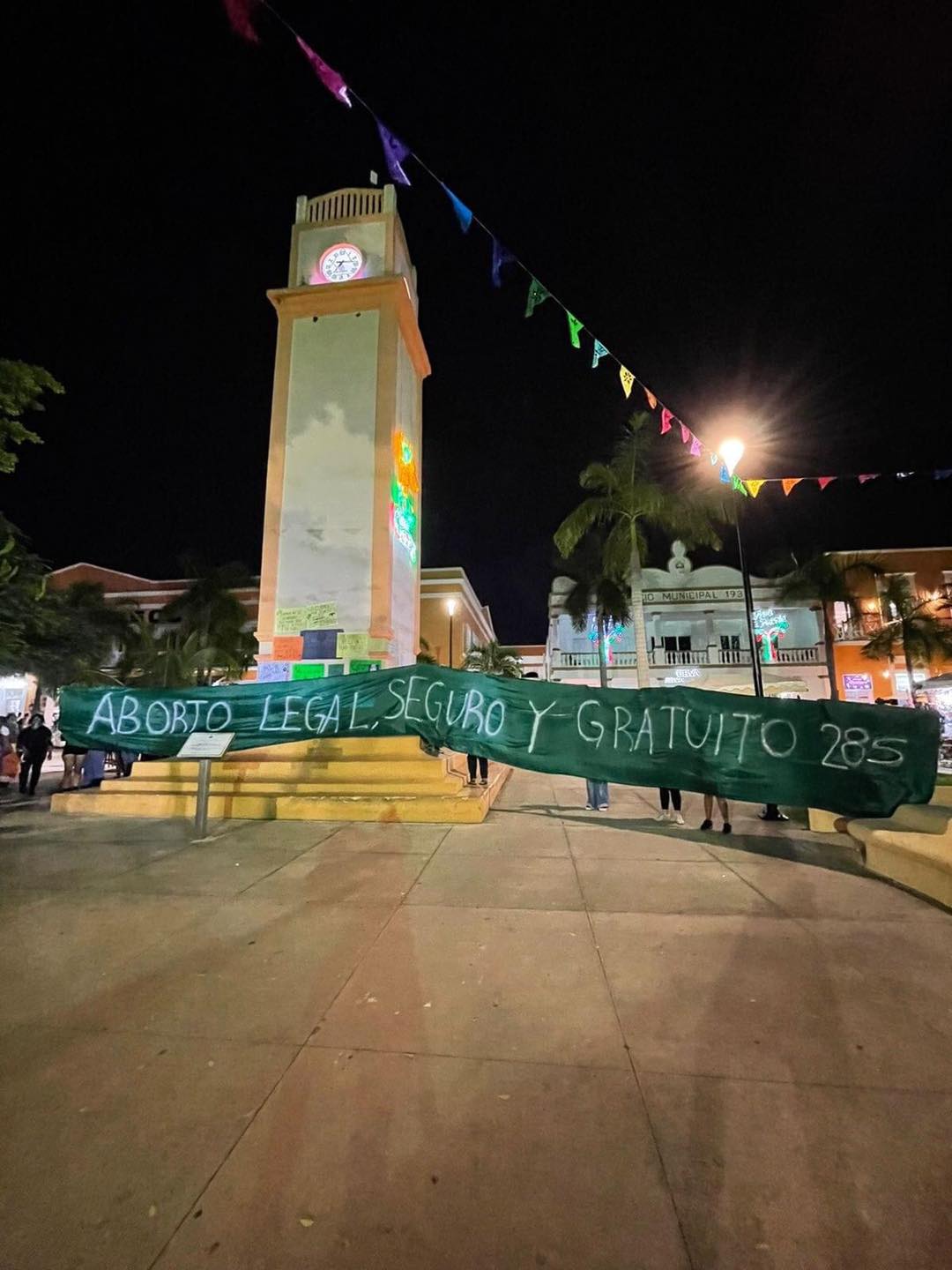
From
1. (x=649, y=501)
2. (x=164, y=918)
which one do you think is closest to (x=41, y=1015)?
(x=164, y=918)

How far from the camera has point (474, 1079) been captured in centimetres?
249

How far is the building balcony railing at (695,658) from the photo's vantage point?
31.8 m

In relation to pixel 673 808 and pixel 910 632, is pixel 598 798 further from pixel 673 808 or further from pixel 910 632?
pixel 910 632

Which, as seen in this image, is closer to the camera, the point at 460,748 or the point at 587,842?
the point at 587,842

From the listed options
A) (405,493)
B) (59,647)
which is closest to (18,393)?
(59,647)

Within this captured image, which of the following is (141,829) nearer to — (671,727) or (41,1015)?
(41,1015)

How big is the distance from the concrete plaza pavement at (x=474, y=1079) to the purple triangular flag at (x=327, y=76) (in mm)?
8482

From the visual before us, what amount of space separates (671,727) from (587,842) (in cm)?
177

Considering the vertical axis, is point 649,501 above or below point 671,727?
above

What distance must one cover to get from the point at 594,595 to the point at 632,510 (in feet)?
27.8

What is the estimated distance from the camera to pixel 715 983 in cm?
333

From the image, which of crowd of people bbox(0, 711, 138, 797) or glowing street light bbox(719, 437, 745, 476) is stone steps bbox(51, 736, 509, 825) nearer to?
crowd of people bbox(0, 711, 138, 797)

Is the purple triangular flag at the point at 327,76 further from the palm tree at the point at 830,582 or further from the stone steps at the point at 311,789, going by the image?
the palm tree at the point at 830,582

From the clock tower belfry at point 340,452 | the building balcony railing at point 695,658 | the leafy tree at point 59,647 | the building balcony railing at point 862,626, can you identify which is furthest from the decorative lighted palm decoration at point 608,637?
the leafy tree at point 59,647
